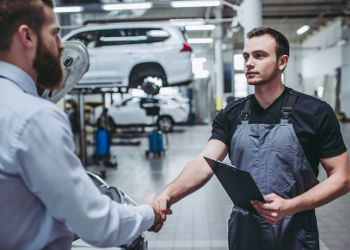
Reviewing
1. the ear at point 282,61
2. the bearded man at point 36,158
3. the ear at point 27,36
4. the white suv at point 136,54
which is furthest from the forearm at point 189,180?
the white suv at point 136,54

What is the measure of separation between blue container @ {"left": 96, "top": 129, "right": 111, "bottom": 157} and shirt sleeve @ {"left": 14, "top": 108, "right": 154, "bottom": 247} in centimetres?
686

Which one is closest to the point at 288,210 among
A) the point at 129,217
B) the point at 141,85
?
the point at 129,217

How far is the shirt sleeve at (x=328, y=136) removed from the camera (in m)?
1.65

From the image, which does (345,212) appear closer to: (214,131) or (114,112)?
(214,131)

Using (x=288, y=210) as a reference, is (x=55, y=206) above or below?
above

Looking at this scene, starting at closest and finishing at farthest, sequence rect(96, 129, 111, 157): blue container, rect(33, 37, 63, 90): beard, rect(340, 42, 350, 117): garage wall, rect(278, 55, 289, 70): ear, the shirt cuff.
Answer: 1. rect(33, 37, 63, 90): beard
2. the shirt cuff
3. rect(278, 55, 289, 70): ear
4. rect(96, 129, 111, 157): blue container
5. rect(340, 42, 350, 117): garage wall

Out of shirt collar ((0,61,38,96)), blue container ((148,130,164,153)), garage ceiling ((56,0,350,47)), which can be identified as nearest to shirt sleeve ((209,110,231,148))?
shirt collar ((0,61,38,96))

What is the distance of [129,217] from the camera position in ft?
3.79

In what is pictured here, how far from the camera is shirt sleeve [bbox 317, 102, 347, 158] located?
1651 mm

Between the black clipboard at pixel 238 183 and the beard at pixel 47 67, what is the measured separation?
69 cm

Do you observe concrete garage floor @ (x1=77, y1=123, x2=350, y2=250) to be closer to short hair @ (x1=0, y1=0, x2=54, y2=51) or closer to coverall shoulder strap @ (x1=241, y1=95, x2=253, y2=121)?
coverall shoulder strap @ (x1=241, y1=95, x2=253, y2=121)

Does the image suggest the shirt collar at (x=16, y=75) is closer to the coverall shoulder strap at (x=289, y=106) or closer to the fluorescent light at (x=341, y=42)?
the coverall shoulder strap at (x=289, y=106)

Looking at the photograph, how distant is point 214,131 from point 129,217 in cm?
92

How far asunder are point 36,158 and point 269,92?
47.9 inches
